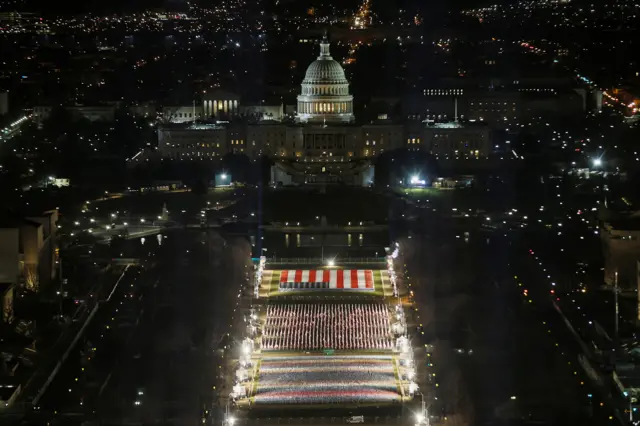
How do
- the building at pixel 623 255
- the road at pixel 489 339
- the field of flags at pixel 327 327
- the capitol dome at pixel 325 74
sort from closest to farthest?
1. the road at pixel 489 339
2. the field of flags at pixel 327 327
3. the building at pixel 623 255
4. the capitol dome at pixel 325 74

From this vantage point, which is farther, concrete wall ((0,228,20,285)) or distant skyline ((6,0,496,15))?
distant skyline ((6,0,496,15))

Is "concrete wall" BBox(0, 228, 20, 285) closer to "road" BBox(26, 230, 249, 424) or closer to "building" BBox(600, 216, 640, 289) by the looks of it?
"road" BBox(26, 230, 249, 424)

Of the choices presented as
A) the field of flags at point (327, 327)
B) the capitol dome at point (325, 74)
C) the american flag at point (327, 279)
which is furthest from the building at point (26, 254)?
the capitol dome at point (325, 74)

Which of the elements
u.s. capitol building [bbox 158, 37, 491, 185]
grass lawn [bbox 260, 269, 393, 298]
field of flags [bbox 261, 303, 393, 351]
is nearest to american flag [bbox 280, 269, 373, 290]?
grass lawn [bbox 260, 269, 393, 298]

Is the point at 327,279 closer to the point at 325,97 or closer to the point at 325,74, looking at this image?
the point at 325,97

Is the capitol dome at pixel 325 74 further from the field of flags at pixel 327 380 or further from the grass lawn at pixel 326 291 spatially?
the field of flags at pixel 327 380

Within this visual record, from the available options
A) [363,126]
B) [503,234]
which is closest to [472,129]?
[363,126]
